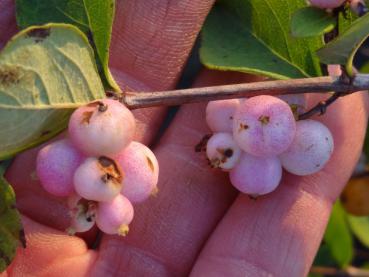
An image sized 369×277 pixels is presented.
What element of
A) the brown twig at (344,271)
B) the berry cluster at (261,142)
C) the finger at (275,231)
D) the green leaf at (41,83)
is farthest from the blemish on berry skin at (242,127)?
the brown twig at (344,271)

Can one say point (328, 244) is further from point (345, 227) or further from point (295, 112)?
point (295, 112)

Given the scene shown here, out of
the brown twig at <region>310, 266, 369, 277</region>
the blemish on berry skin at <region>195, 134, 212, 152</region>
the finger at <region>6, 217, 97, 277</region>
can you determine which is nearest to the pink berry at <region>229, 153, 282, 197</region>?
the blemish on berry skin at <region>195, 134, 212, 152</region>

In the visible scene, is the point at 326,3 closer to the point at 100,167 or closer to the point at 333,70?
the point at 333,70

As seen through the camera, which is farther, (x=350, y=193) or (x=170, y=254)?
(x=350, y=193)

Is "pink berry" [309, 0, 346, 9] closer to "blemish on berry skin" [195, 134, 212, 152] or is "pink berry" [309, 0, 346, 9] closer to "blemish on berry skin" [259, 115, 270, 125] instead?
"blemish on berry skin" [259, 115, 270, 125]

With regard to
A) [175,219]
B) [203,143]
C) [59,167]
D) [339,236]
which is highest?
[59,167]

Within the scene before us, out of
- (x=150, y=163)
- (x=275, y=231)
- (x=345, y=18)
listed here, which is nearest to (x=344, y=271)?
(x=275, y=231)

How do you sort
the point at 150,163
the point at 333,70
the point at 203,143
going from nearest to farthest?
the point at 150,163, the point at 203,143, the point at 333,70

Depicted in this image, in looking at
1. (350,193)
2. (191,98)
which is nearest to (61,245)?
(191,98)
